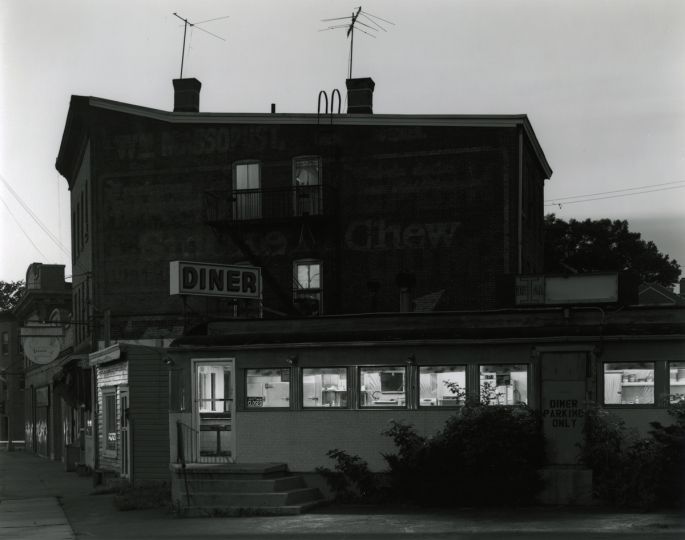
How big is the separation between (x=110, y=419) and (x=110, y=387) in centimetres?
127

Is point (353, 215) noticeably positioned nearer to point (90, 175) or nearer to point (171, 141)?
point (171, 141)

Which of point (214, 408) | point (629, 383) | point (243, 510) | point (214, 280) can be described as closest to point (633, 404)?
point (629, 383)

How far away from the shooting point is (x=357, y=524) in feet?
62.8

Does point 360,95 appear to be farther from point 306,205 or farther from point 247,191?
point 247,191

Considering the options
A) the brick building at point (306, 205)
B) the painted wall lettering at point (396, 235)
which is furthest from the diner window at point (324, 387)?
the painted wall lettering at point (396, 235)

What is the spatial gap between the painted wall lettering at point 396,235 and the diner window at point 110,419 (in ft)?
31.8

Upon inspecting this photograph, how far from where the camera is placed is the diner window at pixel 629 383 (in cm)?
2172

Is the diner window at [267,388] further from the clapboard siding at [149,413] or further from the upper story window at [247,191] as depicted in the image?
the upper story window at [247,191]

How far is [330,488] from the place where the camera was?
2277 centimetres

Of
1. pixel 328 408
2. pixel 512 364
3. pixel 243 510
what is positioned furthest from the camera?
pixel 328 408

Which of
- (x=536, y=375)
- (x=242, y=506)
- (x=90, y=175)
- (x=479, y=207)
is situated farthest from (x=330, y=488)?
(x=90, y=175)

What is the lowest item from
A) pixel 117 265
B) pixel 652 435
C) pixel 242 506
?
pixel 242 506

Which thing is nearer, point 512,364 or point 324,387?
point 512,364

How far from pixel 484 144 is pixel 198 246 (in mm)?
10506
